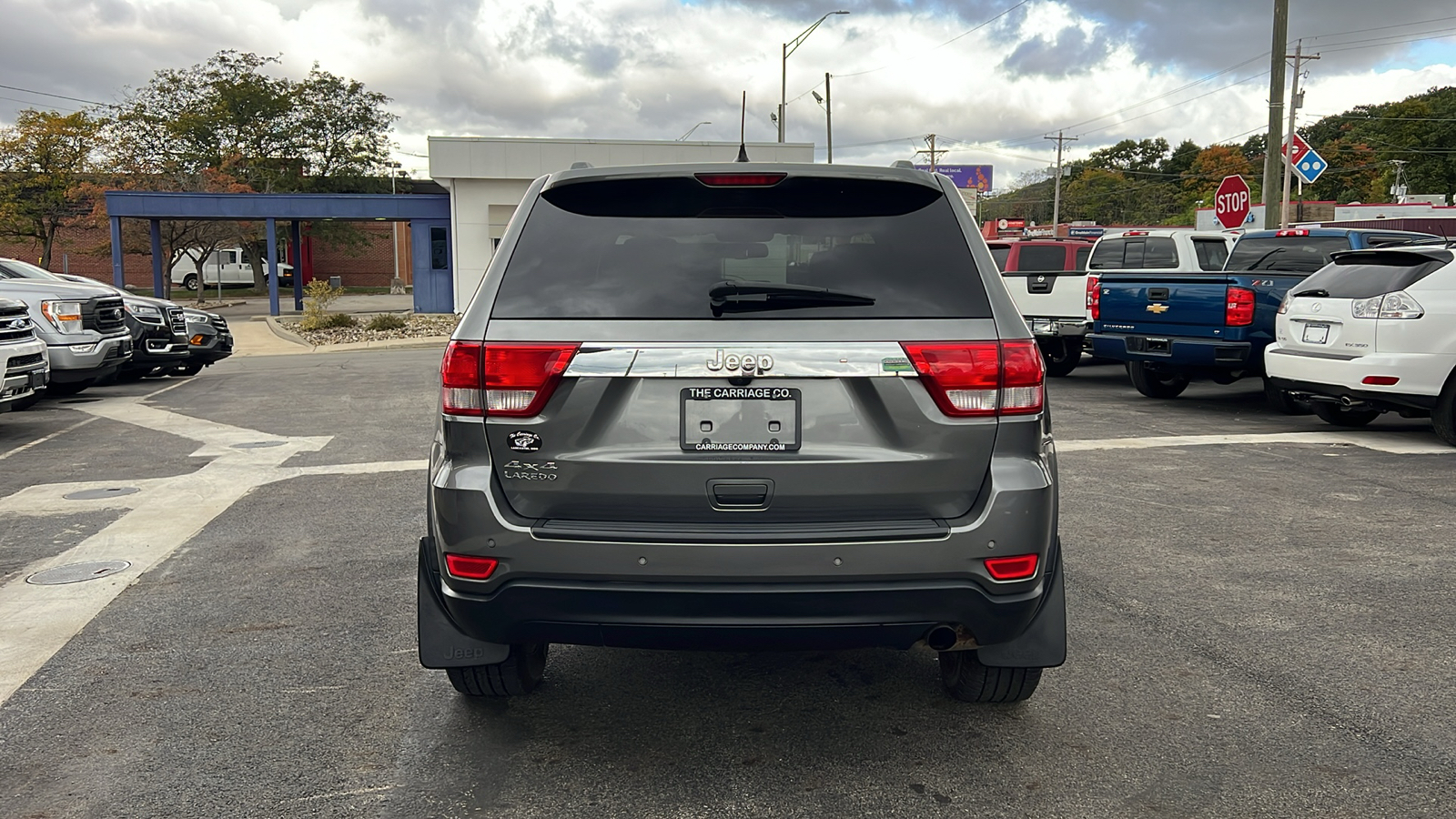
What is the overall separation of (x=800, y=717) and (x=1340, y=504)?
509 centimetres

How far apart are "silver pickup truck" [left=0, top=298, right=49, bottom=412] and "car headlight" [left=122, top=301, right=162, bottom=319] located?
442 cm

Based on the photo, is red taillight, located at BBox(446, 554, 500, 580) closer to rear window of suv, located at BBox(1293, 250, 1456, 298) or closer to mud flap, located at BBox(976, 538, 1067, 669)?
mud flap, located at BBox(976, 538, 1067, 669)

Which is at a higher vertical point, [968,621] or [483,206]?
[483,206]

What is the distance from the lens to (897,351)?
3.16 meters

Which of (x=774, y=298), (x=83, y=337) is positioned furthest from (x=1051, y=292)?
(x=774, y=298)

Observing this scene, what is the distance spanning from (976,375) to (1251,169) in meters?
108

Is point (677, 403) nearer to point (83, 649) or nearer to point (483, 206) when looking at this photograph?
point (83, 649)

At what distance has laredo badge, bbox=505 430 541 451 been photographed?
3.16m

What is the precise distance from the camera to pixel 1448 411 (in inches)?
375

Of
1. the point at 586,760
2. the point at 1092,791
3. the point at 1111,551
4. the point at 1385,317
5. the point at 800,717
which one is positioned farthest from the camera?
the point at 1385,317

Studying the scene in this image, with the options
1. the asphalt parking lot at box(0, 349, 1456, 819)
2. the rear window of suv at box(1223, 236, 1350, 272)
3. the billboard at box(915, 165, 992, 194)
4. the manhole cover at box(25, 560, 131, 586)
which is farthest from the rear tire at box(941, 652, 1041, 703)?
the billboard at box(915, 165, 992, 194)

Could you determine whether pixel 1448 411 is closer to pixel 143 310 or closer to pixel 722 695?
pixel 722 695

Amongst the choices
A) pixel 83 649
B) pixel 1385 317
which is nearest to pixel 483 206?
pixel 1385 317

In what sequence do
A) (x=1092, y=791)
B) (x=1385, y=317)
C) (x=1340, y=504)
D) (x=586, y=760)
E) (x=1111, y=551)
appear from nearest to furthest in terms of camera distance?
(x=1092, y=791), (x=586, y=760), (x=1111, y=551), (x=1340, y=504), (x=1385, y=317)
